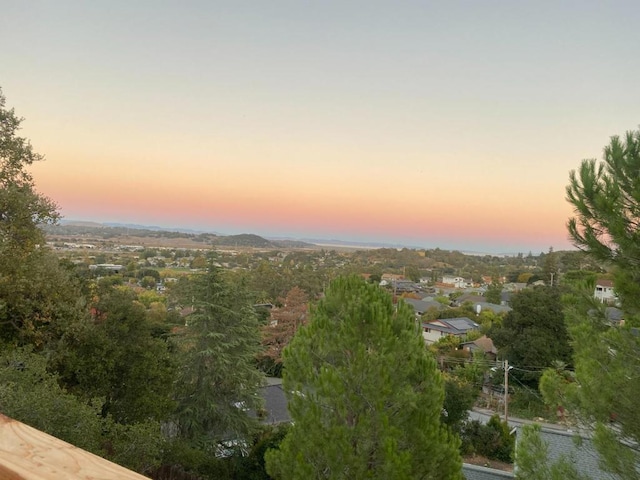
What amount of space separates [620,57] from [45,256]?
15.2 meters

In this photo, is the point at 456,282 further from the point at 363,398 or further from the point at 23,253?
the point at 363,398

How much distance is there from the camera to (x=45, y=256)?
7.41m

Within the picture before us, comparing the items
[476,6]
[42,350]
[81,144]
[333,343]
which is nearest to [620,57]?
[476,6]

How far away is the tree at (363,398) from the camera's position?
359cm

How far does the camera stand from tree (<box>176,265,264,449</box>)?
11.1m

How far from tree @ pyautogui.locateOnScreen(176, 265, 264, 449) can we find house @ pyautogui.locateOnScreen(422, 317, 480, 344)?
51.3ft

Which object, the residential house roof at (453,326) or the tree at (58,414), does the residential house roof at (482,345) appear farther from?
the tree at (58,414)

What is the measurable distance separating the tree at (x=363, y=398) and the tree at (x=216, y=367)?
784 cm

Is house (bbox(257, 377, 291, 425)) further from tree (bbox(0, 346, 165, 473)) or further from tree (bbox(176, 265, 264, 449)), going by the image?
tree (bbox(0, 346, 165, 473))

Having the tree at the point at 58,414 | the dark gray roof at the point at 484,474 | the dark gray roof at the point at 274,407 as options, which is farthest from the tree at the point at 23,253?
the dark gray roof at the point at 484,474

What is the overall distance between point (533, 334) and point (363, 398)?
1667 centimetres

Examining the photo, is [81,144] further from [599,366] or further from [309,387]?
[599,366]

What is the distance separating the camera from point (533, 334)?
17.4 meters

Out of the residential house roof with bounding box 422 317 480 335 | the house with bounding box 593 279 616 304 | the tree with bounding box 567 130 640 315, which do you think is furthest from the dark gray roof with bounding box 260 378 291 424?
the residential house roof with bounding box 422 317 480 335
